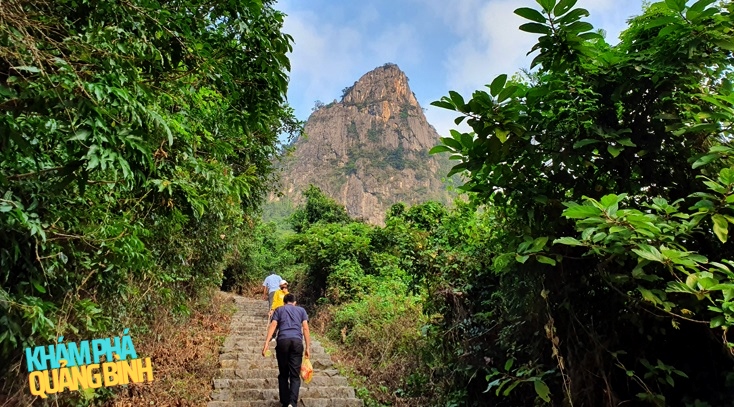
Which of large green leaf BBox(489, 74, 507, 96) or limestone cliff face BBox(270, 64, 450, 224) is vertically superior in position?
limestone cliff face BBox(270, 64, 450, 224)

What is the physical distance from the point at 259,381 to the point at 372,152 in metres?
70.0

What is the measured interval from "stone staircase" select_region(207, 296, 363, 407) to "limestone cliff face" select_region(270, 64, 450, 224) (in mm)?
55197

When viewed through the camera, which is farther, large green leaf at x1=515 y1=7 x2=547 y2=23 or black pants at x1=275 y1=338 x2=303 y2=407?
black pants at x1=275 y1=338 x2=303 y2=407

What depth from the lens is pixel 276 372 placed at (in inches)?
243

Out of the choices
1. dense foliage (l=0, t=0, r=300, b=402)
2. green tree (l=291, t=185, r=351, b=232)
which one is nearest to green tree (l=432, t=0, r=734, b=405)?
dense foliage (l=0, t=0, r=300, b=402)

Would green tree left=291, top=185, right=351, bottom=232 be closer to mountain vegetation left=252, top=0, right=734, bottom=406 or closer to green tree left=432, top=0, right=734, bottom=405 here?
mountain vegetation left=252, top=0, right=734, bottom=406

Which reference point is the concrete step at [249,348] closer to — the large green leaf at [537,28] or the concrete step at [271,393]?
the concrete step at [271,393]

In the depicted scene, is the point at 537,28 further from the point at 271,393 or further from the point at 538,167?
the point at 271,393

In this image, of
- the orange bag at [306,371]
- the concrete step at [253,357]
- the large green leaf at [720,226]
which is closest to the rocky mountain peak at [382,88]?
the concrete step at [253,357]

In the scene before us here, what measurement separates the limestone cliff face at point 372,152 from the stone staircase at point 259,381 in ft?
181

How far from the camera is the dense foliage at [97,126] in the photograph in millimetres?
1695

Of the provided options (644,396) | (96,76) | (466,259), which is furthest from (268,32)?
(466,259)

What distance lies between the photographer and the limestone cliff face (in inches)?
2633

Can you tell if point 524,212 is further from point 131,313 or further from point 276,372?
point 276,372
